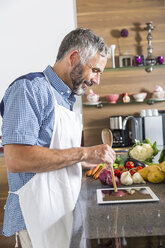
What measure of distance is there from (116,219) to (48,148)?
323 millimetres

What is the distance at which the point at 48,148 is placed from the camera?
1072 millimetres

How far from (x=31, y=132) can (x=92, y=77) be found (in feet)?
1.38

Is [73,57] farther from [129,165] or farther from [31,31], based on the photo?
[31,31]

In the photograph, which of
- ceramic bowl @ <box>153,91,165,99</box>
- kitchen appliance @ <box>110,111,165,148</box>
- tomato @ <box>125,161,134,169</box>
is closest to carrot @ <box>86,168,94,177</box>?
tomato @ <box>125,161,134,169</box>

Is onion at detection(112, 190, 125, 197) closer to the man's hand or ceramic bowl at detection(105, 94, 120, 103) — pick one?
the man's hand

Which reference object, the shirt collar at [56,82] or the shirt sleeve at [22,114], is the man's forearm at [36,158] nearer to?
the shirt sleeve at [22,114]

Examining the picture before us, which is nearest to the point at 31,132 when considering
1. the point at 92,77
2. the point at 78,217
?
the point at 78,217

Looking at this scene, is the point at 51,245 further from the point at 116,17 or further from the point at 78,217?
the point at 116,17

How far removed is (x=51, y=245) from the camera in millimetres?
1113

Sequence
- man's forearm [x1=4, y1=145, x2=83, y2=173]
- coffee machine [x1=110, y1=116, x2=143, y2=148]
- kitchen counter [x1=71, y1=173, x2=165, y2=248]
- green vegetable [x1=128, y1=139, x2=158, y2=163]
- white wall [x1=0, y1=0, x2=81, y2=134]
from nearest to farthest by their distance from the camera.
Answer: kitchen counter [x1=71, y1=173, x2=165, y2=248] → man's forearm [x1=4, y1=145, x2=83, y2=173] → green vegetable [x1=128, y1=139, x2=158, y2=163] → coffee machine [x1=110, y1=116, x2=143, y2=148] → white wall [x1=0, y1=0, x2=81, y2=134]

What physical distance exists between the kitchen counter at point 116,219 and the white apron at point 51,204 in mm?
67

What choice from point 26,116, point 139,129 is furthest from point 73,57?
point 139,129

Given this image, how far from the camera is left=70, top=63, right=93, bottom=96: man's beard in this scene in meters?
1.29

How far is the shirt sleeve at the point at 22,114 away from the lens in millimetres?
1030
